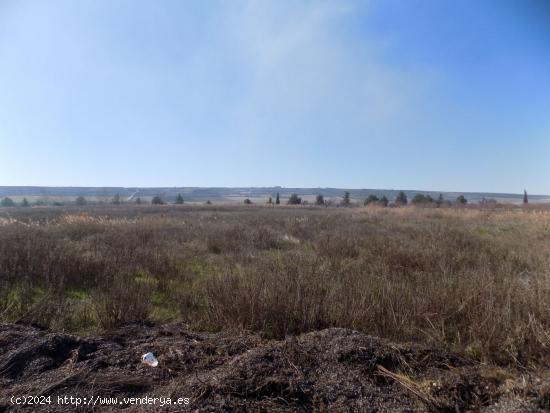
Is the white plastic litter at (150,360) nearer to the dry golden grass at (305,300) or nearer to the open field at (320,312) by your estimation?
the open field at (320,312)

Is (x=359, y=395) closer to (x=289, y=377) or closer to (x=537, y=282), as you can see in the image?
(x=289, y=377)

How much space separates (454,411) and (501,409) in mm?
319

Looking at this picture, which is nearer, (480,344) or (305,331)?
(480,344)

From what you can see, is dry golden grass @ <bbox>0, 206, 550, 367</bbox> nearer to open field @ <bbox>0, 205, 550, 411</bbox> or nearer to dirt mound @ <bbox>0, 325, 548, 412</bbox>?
open field @ <bbox>0, 205, 550, 411</bbox>

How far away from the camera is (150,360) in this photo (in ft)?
11.7

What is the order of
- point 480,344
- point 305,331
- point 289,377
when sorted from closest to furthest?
point 289,377
point 480,344
point 305,331

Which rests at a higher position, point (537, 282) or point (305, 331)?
point (537, 282)

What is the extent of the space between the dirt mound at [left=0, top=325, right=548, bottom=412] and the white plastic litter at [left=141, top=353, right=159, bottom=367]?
5cm

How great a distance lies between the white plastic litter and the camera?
351 cm

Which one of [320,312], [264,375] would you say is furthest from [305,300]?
[264,375]

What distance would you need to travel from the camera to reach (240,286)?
212 inches

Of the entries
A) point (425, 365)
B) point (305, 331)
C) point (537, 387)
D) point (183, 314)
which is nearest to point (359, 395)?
point (425, 365)

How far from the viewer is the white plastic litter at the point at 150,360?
3506 mm

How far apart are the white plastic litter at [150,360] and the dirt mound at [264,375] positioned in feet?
0.16
